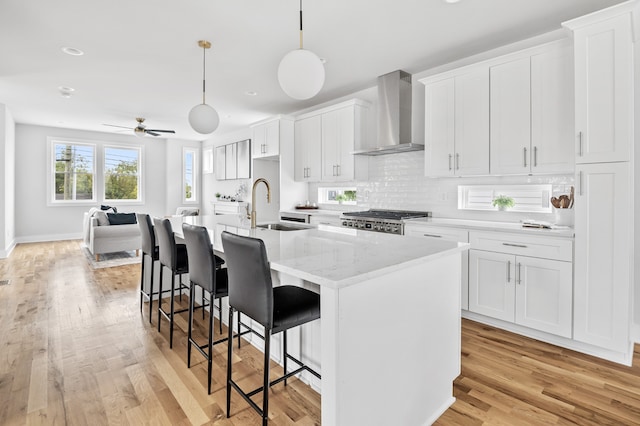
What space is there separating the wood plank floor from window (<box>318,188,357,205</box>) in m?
2.55

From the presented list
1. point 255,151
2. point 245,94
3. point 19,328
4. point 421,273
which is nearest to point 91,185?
point 255,151

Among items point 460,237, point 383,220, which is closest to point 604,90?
point 460,237

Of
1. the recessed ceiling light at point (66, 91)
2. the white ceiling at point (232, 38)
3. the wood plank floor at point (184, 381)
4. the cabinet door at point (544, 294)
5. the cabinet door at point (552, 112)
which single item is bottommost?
the wood plank floor at point (184, 381)

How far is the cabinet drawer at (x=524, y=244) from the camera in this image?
8.54ft

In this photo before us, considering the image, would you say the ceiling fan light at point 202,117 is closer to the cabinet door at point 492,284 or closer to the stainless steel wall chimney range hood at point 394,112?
the stainless steel wall chimney range hood at point 394,112

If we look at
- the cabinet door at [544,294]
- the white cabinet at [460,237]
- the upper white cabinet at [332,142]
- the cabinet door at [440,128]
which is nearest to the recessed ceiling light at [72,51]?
the upper white cabinet at [332,142]

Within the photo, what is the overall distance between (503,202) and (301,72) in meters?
2.53

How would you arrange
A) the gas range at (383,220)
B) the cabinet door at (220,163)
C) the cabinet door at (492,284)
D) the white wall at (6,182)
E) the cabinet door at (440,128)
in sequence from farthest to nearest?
1. the cabinet door at (220,163)
2. the white wall at (6,182)
3. the gas range at (383,220)
4. the cabinet door at (440,128)
5. the cabinet door at (492,284)

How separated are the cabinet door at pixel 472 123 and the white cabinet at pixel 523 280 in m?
0.75

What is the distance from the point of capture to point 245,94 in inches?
200

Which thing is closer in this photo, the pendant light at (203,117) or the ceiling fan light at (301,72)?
the ceiling fan light at (301,72)

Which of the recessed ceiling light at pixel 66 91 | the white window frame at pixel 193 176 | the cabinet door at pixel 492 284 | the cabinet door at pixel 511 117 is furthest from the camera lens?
the white window frame at pixel 193 176

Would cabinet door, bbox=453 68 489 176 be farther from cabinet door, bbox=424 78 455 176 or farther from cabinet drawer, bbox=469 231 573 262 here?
cabinet drawer, bbox=469 231 573 262

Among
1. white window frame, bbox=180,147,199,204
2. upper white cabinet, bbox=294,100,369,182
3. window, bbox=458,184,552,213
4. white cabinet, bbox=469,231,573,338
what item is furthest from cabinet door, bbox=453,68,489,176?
white window frame, bbox=180,147,199,204
